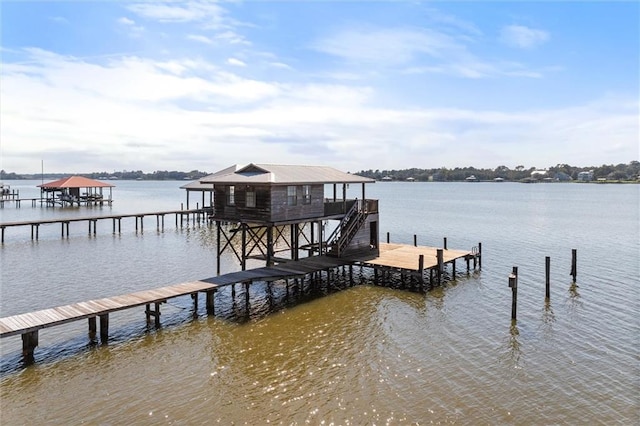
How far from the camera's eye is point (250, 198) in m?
25.2

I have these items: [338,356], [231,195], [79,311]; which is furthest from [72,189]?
[338,356]

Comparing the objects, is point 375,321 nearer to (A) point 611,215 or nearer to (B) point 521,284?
(B) point 521,284

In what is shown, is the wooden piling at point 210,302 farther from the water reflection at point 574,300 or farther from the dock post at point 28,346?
the water reflection at point 574,300

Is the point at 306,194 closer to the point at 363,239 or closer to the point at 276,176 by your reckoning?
the point at 276,176

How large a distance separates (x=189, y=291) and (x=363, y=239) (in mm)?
12832

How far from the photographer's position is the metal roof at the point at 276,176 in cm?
2445

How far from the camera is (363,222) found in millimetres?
29266

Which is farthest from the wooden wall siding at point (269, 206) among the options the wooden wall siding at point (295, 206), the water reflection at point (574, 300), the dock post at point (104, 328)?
the water reflection at point (574, 300)

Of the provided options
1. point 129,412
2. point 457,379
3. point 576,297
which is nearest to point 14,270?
point 129,412

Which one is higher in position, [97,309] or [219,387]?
[97,309]

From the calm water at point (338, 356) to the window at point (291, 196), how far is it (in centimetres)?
506

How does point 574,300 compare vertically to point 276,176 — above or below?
below

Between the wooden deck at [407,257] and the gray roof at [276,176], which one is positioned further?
the wooden deck at [407,257]

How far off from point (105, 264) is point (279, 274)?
16.0 m
